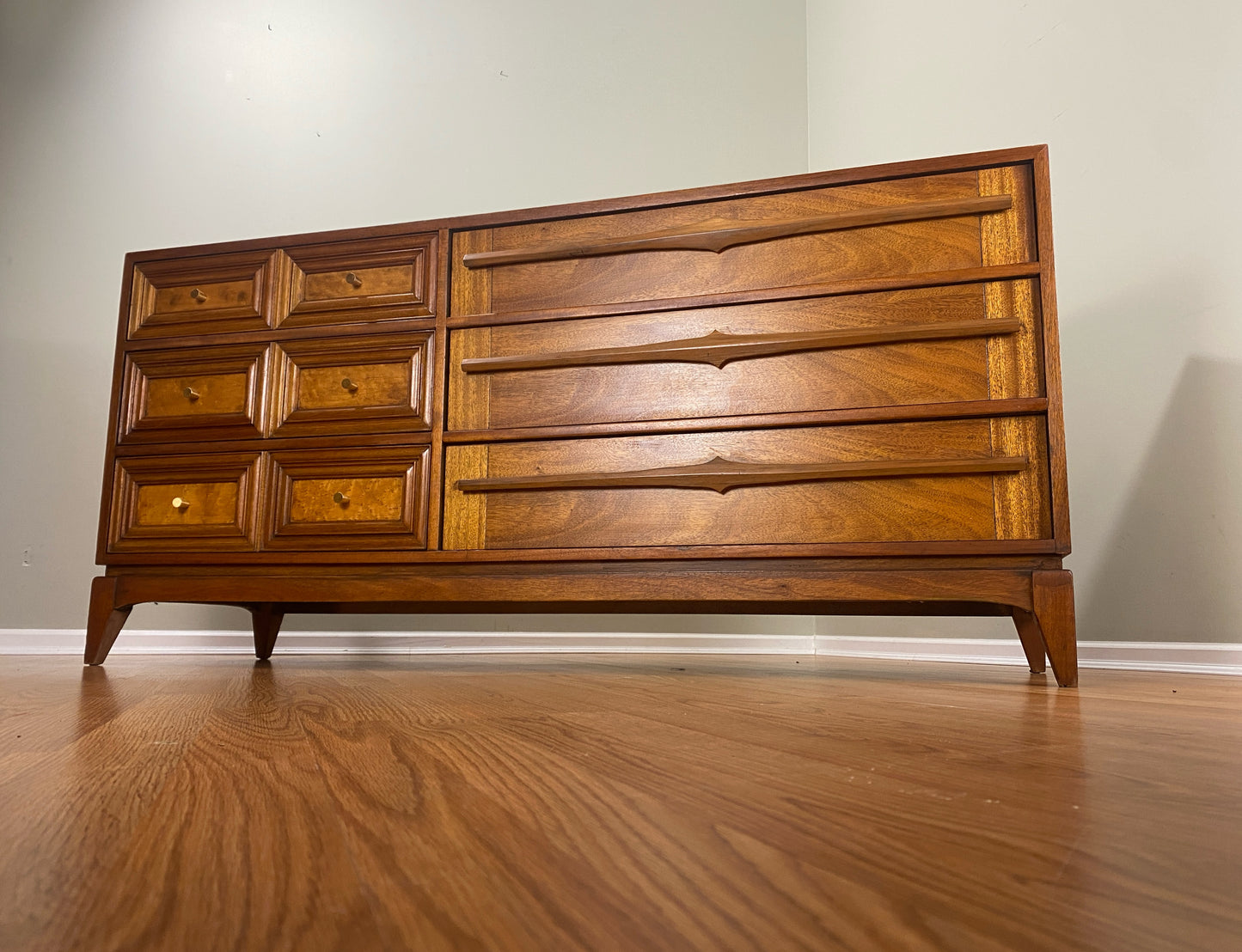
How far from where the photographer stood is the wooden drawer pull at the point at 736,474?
1352 mm

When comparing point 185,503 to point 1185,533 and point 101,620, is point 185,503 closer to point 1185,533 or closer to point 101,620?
point 101,620

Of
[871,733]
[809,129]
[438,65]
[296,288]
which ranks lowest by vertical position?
[871,733]

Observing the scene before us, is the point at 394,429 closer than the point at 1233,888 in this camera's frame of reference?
No

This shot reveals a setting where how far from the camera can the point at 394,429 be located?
1.62 metres

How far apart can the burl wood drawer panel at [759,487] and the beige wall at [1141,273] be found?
575mm

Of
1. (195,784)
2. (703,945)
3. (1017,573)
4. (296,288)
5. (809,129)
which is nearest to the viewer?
(703,945)

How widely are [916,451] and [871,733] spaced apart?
761mm

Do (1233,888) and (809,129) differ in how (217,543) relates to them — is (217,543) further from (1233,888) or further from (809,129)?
(809,129)

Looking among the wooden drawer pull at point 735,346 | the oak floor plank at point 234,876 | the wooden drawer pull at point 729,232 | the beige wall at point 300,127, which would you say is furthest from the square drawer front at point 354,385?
the oak floor plank at point 234,876

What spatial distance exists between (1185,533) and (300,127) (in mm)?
2503

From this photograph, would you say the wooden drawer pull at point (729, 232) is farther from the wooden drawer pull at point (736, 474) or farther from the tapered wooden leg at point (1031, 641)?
the tapered wooden leg at point (1031, 641)

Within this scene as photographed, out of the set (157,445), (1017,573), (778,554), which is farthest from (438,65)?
(1017,573)

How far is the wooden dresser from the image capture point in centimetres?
137

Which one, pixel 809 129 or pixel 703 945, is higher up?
pixel 809 129
